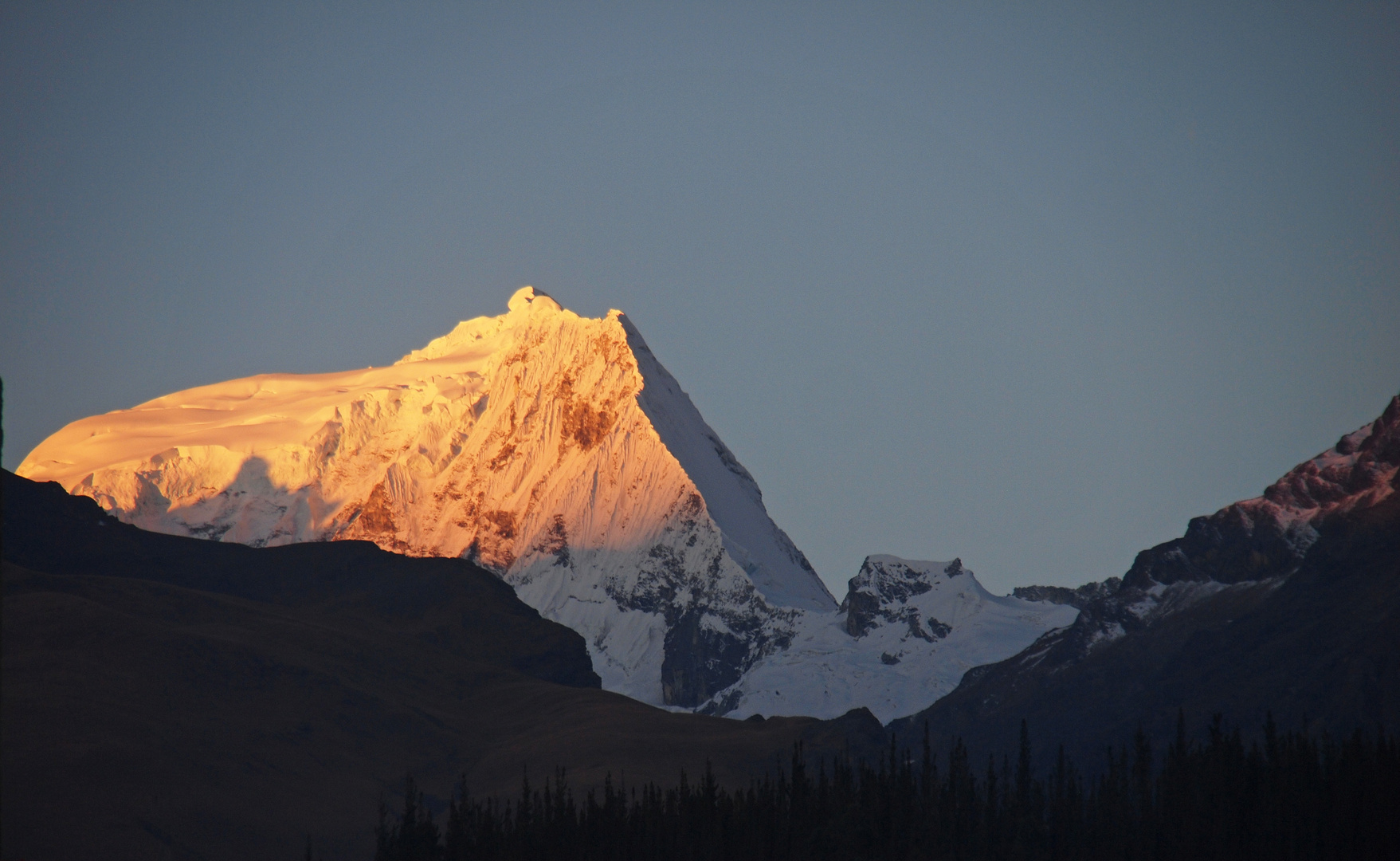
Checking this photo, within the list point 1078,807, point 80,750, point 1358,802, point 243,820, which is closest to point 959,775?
point 1078,807

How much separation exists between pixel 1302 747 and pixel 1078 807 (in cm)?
2136

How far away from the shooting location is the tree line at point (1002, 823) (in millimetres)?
144250

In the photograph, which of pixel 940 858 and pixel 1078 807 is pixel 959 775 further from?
pixel 940 858

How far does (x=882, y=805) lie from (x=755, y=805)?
41.8 ft

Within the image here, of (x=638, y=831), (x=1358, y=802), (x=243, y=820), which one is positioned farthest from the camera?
(x=243, y=820)

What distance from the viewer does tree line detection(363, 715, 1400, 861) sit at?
5679 inches

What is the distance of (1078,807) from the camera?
16250 cm

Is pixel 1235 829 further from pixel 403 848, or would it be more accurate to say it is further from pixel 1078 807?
pixel 403 848

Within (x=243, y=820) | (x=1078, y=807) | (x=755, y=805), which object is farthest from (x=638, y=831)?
(x=243, y=820)

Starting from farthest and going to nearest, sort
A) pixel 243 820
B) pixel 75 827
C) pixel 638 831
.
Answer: pixel 243 820 < pixel 75 827 < pixel 638 831

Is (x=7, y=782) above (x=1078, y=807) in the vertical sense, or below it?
above

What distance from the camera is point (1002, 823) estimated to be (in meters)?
158

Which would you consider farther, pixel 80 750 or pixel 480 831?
pixel 80 750

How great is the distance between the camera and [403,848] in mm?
153375
